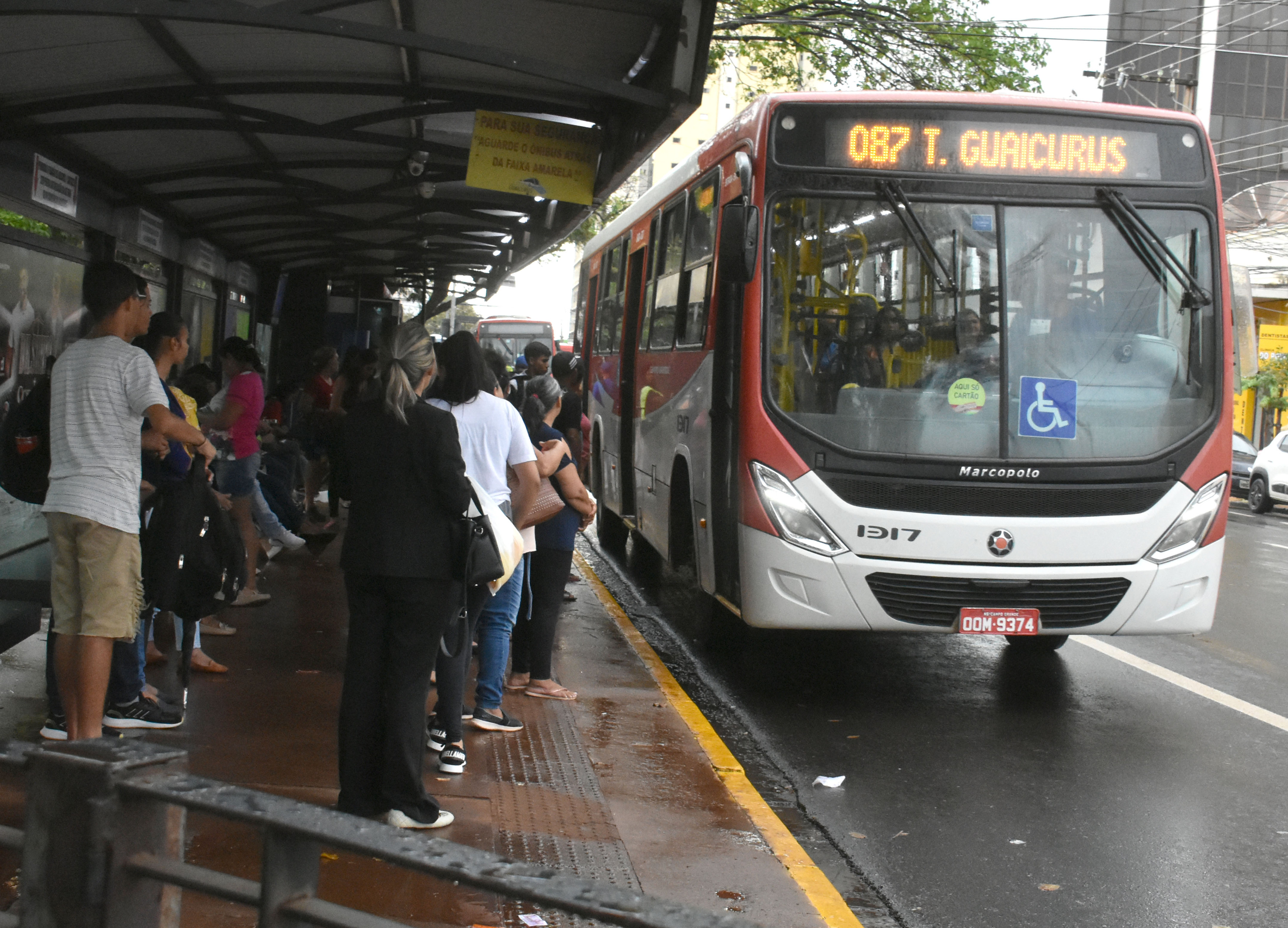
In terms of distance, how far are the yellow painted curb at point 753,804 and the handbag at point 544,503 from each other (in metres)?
1.32

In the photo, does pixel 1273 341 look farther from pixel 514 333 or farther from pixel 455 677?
pixel 455 677

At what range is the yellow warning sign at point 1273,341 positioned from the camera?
34344mm

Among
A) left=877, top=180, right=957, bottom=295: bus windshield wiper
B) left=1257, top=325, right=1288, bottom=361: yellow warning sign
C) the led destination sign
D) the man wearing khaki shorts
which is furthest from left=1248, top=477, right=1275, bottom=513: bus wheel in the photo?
the man wearing khaki shorts

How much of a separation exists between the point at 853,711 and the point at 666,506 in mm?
2312

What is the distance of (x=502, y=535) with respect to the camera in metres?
5.08

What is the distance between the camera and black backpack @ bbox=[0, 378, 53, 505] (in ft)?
16.8

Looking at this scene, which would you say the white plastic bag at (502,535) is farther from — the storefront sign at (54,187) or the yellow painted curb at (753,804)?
the storefront sign at (54,187)

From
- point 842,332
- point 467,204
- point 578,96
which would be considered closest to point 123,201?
point 467,204

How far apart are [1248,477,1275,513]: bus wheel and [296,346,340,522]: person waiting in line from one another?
737 inches

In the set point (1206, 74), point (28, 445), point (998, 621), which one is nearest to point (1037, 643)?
point (998, 621)

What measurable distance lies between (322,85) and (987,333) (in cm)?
395

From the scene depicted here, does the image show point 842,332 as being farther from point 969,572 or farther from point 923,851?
point 923,851

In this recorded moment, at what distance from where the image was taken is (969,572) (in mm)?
7031

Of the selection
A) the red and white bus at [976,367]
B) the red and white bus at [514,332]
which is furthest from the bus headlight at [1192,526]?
the red and white bus at [514,332]
